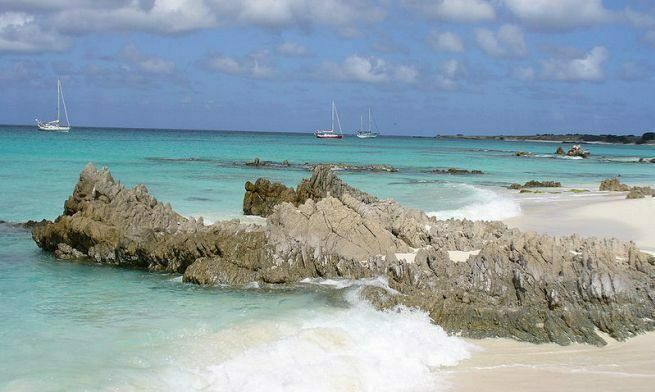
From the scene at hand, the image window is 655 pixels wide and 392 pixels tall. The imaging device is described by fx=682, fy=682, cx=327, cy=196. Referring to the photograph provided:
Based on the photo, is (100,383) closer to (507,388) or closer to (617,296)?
(507,388)

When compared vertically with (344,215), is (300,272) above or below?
below

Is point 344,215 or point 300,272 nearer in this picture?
point 300,272

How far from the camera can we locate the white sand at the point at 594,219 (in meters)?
17.7

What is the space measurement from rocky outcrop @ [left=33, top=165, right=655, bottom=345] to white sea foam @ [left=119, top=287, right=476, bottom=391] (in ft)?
2.38

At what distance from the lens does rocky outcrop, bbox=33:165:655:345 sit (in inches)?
397

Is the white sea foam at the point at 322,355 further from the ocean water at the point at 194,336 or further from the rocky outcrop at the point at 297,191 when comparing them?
the rocky outcrop at the point at 297,191

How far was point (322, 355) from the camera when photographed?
8602 millimetres

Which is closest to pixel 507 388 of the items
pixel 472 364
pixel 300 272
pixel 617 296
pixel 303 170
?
pixel 472 364

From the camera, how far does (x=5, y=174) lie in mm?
35281

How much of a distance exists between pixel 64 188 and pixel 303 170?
2212 cm

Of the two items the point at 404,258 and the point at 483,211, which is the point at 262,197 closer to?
the point at 483,211

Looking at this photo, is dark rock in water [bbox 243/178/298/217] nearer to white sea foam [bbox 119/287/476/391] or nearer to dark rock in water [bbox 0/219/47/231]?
dark rock in water [bbox 0/219/47/231]

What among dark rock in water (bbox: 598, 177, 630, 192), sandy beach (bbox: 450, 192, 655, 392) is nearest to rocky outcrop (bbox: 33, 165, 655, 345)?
sandy beach (bbox: 450, 192, 655, 392)

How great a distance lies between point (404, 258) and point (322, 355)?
4.21m
